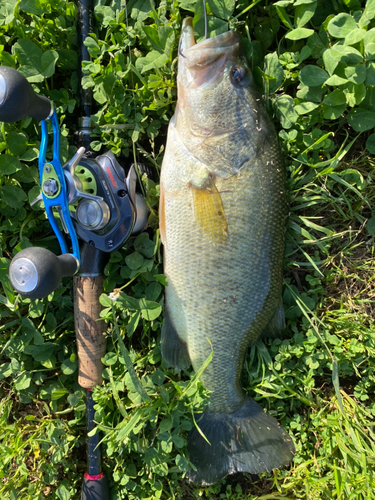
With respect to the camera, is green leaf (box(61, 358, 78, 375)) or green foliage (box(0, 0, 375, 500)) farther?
green leaf (box(61, 358, 78, 375))

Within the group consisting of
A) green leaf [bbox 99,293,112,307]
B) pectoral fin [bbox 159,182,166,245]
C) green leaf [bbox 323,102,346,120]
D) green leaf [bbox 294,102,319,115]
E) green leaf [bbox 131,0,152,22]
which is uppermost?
green leaf [bbox 131,0,152,22]

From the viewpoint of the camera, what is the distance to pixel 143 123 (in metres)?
2.23

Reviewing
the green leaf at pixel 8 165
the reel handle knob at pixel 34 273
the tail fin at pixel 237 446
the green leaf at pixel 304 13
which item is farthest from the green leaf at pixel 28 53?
the tail fin at pixel 237 446

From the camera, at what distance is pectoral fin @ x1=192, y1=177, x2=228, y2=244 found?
6.33ft

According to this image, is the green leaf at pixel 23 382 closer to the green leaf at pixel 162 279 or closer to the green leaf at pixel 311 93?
the green leaf at pixel 162 279

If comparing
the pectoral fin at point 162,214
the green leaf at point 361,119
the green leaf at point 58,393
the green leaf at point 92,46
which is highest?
the green leaf at point 92,46

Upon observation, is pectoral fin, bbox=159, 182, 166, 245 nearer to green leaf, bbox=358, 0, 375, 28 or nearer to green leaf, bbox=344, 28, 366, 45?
green leaf, bbox=344, 28, 366, 45

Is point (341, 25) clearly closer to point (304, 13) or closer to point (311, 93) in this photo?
point (304, 13)

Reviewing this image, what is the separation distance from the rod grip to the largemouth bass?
42 cm

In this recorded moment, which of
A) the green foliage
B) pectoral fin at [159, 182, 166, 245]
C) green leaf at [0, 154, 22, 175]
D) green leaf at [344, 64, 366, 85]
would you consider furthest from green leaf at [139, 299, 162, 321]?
green leaf at [344, 64, 366, 85]

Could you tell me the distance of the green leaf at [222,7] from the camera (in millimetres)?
→ 1985

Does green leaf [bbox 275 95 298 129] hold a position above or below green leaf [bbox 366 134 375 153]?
above

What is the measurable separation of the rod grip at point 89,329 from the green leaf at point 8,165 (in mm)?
763

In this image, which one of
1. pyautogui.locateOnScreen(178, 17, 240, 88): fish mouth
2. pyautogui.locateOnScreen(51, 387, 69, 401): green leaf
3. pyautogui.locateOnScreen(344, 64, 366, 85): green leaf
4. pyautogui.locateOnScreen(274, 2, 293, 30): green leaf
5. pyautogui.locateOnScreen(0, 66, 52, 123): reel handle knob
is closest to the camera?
pyautogui.locateOnScreen(0, 66, 52, 123): reel handle knob
